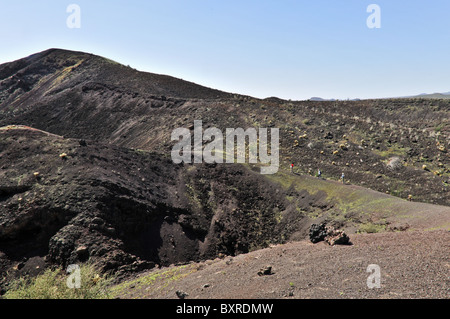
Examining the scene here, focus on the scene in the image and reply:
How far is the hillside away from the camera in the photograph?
58.5ft

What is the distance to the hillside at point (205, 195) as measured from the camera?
17844 millimetres

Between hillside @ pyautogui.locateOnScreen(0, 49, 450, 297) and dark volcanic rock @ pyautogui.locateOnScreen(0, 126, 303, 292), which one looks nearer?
hillside @ pyautogui.locateOnScreen(0, 49, 450, 297)

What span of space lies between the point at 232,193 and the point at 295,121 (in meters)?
21.4

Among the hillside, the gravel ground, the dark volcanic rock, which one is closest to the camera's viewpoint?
the gravel ground

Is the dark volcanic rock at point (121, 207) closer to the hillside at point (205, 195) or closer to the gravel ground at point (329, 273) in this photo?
the hillside at point (205, 195)

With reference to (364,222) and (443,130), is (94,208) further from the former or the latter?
(443,130)

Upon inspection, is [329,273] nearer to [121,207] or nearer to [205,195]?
[121,207]

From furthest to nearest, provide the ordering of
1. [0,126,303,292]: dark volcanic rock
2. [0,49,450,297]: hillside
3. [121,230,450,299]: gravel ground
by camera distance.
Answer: [0,126,303,292]: dark volcanic rock, [0,49,450,297]: hillside, [121,230,450,299]: gravel ground

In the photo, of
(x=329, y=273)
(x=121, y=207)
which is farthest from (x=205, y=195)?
(x=329, y=273)

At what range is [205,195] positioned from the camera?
25609 mm

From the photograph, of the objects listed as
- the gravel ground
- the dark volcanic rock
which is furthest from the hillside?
the gravel ground

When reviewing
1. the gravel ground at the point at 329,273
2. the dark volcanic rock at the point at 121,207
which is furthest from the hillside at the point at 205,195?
the gravel ground at the point at 329,273

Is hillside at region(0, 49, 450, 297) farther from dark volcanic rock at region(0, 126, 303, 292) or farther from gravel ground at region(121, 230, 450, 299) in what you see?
gravel ground at region(121, 230, 450, 299)
